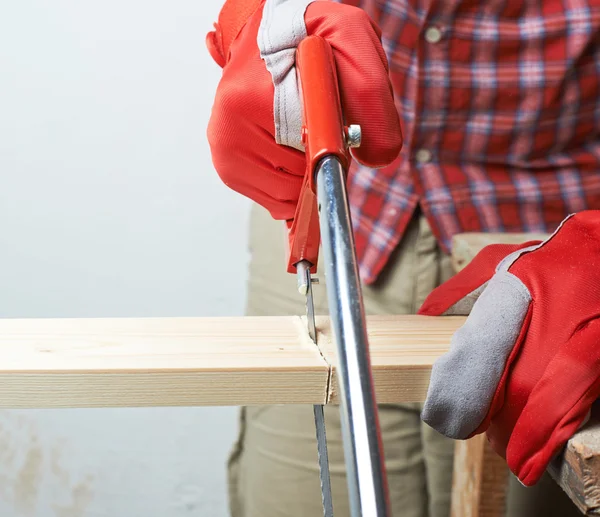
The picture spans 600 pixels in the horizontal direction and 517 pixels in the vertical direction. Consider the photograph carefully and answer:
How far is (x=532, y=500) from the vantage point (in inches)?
25.8

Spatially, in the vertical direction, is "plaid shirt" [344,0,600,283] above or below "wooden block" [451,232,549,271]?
above

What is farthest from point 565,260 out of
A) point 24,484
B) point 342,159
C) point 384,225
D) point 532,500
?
point 24,484

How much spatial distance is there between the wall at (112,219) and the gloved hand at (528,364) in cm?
71

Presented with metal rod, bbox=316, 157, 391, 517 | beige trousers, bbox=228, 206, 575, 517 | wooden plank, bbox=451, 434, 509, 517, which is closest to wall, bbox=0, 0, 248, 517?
beige trousers, bbox=228, 206, 575, 517

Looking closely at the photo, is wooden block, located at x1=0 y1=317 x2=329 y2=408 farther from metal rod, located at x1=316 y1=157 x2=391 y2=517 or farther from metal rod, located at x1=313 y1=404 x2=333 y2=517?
metal rod, located at x1=316 y1=157 x2=391 y2=517

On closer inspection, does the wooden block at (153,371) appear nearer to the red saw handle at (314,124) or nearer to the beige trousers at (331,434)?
the red saw handle at (314,124)

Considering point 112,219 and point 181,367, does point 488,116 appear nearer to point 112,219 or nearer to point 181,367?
point 181,367

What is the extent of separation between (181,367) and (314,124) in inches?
5.3

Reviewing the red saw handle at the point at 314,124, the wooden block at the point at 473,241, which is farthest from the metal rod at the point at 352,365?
the wooden block at the point at 473,241

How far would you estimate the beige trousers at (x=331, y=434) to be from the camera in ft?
2.08

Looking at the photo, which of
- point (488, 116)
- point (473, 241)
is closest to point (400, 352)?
point (473, 241)

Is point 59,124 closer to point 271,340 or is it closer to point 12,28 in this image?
point 12,28

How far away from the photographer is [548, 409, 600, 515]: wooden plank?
29 cm

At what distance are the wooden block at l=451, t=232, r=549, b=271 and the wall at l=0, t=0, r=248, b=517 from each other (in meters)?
0.51
